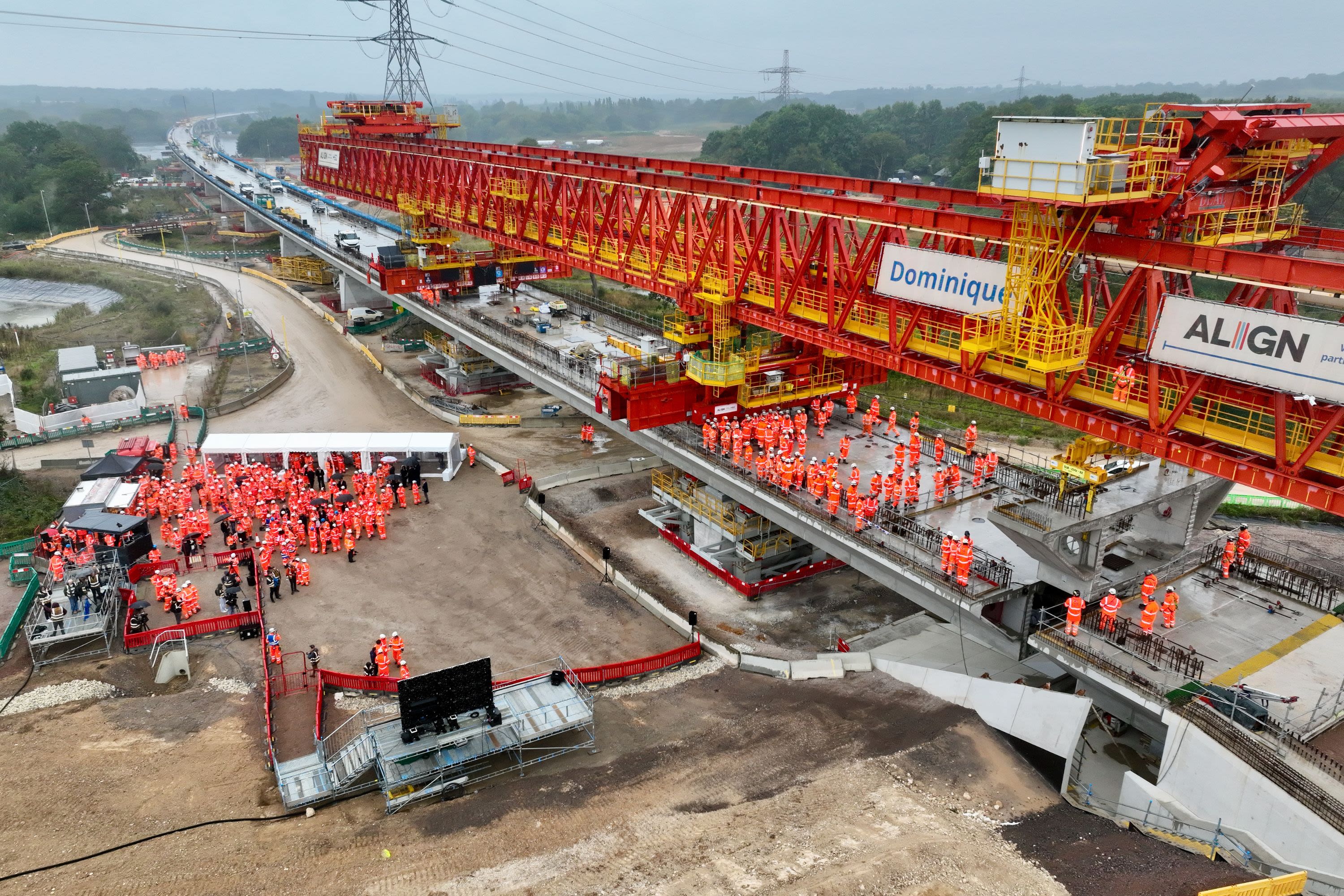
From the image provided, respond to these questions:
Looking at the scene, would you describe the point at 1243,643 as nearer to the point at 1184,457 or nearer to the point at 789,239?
the point at 1184,457

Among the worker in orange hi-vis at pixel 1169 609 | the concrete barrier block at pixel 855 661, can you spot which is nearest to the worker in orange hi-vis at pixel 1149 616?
the worker in orange hi-vis at pixel 1169 609

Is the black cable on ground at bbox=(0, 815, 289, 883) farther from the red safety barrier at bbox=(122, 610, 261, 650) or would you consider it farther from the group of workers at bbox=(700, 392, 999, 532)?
the group of workers at bbox=(700, 392, 999, 532)

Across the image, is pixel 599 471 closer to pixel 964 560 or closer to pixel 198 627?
pixel 198 627

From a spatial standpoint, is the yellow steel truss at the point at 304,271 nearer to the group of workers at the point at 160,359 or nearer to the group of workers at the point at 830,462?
the group of workers at the point at 160,359

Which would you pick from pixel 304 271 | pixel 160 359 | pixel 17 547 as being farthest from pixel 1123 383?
pixel 304 271

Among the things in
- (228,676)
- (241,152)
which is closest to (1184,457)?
(228,676)

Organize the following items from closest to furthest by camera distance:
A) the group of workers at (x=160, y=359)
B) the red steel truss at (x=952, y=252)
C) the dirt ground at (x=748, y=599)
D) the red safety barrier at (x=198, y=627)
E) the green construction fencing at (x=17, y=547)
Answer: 1. the red steel truss at (x=952, y=252)
2. the red safety barrier at (x=198, y=627)
3. the dirt ground at (x=748, y=599)
4. the green construction fencing at (x=17, y=547)
5. the group of workers at (x=160, y=359)

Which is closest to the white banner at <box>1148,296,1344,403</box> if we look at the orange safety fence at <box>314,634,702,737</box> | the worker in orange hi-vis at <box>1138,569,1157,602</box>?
the worker in orange hi-vis at <box>1138,569,1157,602</box>
